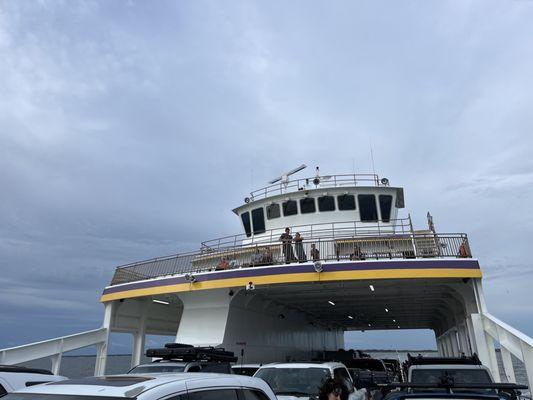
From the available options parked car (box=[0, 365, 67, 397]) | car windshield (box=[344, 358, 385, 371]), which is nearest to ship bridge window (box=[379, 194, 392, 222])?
car windshield (box=[344, 358, 385, 371])

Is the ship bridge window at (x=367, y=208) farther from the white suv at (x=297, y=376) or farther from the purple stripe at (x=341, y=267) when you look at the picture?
the white suv at (x=297, y=376)

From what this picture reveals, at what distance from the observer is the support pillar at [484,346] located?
11.1m

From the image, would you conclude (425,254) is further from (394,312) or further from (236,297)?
(394,312)

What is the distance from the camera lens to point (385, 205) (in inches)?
697

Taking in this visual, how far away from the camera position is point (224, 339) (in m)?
13.2

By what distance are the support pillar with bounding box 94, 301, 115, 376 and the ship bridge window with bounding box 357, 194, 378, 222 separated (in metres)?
10.5

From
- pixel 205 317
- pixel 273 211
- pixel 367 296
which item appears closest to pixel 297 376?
pixel 205 317

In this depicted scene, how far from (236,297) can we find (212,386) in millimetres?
10886

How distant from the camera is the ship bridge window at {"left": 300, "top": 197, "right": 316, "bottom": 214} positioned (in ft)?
58.2

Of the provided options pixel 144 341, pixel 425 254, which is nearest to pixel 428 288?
pixel 425 254

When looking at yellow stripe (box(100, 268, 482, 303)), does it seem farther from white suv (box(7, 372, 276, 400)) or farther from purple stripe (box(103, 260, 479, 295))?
white suv (box(7, 372, 276, 400))

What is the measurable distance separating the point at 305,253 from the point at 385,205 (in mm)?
5574

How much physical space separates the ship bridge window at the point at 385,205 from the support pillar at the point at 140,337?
1066 cm

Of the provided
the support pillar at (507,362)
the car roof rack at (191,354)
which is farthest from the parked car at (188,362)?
the support pillar at (507,362)
